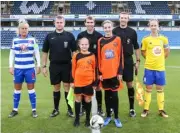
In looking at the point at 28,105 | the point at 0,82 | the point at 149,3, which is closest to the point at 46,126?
the point at 28,105

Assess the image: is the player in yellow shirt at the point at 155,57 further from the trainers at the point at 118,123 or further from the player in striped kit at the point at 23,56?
the player in striped kit at the point at 23,56

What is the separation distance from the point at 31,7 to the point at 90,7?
651cm

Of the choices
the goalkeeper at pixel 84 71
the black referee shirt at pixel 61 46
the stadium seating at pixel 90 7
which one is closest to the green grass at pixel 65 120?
the goalkeeper at pixel 84 71

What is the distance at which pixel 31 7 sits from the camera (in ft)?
115

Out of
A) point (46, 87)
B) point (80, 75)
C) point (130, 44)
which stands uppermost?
point (130, 44)

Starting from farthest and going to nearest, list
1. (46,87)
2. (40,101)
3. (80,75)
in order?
(46,87), (40,101), (80,75)

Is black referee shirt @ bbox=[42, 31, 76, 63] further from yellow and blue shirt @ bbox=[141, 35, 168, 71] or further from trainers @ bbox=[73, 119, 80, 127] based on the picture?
yellow and blue shirt @ bbox=[141, 35, 168, 71]

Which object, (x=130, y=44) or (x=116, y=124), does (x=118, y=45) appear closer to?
(x=130, y=44)

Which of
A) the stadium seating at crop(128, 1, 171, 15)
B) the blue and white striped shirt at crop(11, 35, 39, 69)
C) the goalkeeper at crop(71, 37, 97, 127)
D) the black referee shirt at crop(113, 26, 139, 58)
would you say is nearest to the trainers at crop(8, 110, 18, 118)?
the blue and white striped shirt at crop(11, 35, 39, 69)

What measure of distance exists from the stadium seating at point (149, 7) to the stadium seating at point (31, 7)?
9204mm

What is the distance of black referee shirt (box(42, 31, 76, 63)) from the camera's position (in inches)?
238

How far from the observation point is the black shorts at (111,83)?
5586 millimetres

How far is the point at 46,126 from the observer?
18.5ft

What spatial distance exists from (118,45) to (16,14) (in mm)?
30433
